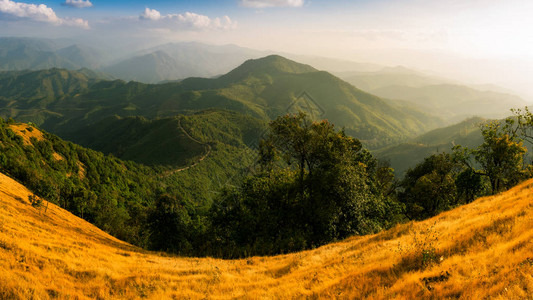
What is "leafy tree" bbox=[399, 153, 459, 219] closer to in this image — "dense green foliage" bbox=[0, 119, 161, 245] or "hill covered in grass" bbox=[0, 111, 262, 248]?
"hill covered in grass" bbox=[0, 111, 262, 248]

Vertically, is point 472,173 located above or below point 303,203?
above

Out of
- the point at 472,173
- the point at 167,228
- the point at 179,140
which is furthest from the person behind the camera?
the point at 179,140

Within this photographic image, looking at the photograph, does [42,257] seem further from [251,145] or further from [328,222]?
[251,145]

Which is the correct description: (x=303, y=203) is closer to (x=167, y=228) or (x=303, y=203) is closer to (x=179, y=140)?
(x=167, y=228)

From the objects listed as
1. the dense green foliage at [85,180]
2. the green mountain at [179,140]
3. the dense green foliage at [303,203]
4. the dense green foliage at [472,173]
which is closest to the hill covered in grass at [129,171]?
the dense green foliage at [85,180]

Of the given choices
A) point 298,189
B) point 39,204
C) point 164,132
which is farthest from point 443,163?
point 164,132

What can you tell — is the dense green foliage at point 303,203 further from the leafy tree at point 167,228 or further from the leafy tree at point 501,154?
the leafy tree at point 501,154

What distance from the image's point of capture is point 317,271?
522 inches

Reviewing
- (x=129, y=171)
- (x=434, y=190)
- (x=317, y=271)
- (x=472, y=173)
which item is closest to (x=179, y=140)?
(x=129, y=171)

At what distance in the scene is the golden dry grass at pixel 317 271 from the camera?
8234mm

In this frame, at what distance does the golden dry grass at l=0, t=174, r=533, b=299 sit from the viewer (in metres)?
8.23

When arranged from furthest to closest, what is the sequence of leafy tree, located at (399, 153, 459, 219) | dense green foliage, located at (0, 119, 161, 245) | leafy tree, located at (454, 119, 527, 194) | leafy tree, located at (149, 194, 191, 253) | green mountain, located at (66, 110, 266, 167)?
green mountain, located at (66, 110, 266, 167), dense green foliage, located at (0, 119, 161, 245), leafy tree, located at (149, 194, 191, 253), leafy tree, located at (399, 153, 459, 219), leafy tree, located at (454, 119, 527, 194)

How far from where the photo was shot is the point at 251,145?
16738 centimetres

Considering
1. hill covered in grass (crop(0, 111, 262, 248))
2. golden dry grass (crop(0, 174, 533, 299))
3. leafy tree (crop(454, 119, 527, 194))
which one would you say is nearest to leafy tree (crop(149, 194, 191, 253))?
hill covered in grass (crop(0, 111, 262, 248))
